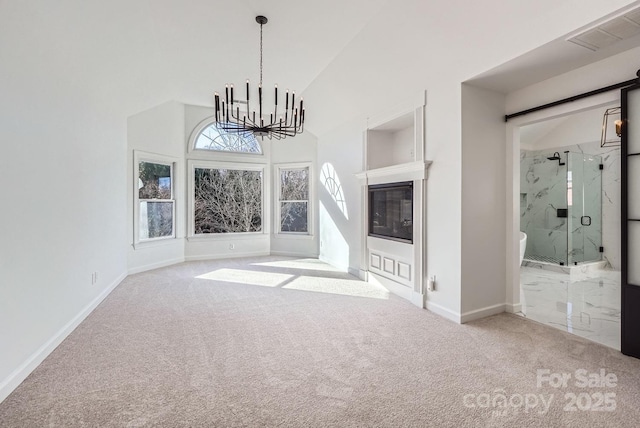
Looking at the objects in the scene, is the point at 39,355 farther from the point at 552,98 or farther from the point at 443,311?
the point at 552,98

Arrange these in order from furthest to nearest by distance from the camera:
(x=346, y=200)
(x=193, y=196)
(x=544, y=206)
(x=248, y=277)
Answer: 1. (x=193, y=196)
2. (x=544, y=206)
3. (x=346, y=200)
4. (x=248, y=277)

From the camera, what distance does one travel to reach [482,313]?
3318mm

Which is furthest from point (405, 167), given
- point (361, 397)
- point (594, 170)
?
point (594, 170)

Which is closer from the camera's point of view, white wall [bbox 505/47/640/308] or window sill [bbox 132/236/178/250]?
white wall [bbox 505/47/640/308]

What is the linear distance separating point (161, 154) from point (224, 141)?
1.46 metres

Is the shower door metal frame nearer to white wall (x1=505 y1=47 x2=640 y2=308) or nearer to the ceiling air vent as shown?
white wall (x1=505 y1=47 x2=640 y2=308)

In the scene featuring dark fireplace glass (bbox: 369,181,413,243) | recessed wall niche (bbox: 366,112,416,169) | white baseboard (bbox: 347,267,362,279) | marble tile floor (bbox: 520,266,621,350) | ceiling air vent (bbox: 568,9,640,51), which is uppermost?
ceiling air vent (bbox: 568,9,640,51)

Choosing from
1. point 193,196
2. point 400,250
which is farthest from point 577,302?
point 193,196

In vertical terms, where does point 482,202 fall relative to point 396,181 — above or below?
below

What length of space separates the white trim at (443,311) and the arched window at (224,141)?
205 inches

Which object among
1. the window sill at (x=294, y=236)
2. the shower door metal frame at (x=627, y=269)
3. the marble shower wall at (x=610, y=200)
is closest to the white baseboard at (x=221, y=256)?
the window sill at (x=294, y=236)

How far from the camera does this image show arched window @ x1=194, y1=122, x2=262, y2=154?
22.2ft

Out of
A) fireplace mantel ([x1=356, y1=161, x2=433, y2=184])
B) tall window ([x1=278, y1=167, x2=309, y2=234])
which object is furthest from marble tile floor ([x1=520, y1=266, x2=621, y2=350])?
tall window ([x1=278, y1=167, x2=309, y2=234])

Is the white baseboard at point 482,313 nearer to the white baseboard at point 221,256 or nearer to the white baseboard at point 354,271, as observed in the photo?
the white baseboard at point 354,271
